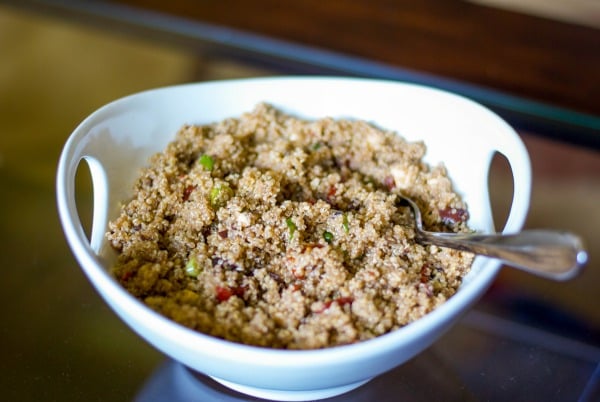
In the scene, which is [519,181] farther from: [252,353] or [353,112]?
[252,353]

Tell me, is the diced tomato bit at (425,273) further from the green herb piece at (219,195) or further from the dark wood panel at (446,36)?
the dark wood panel at (446,36)

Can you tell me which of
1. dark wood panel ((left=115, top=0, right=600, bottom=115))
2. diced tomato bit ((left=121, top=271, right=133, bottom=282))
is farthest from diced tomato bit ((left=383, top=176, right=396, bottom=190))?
dark wood panel ((left=115, top=0, right=600, bottom=115))

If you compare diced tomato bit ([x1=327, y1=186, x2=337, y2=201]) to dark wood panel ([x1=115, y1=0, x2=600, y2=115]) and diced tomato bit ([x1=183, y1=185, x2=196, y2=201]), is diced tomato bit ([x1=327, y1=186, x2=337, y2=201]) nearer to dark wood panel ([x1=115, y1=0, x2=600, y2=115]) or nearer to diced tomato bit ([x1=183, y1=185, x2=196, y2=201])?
diced tomato bit ([x1=183, y1=185, x2=196, y2=201])

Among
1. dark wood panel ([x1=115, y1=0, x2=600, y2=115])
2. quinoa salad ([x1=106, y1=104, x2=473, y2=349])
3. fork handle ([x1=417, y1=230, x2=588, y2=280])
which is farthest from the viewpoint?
dark wood panel ([x1=115, y1=0, x2=600, y2=115])

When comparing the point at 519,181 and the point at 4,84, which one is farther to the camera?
the point at 4,84

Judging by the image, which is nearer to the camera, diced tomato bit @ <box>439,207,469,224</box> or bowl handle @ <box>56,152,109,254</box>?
bowl handle @ <box>56,152,109,254</box>

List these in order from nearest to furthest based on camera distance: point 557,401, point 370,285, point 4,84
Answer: point 370,285 → point 557,401 → point 4,84

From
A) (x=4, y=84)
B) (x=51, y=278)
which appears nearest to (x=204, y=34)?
(x=4, y=84)

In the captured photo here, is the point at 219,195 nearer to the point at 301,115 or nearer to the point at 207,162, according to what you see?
the point at 207,162
